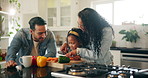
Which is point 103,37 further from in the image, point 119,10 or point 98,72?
point 119,10

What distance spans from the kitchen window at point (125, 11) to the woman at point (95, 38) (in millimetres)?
2344

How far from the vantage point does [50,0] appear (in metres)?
5.48

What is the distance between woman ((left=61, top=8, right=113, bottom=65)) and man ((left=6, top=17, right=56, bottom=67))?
19.7 inches

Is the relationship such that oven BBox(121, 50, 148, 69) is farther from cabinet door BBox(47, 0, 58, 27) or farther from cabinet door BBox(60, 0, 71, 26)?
cabinet door BBox(47, 0, 58, 27)

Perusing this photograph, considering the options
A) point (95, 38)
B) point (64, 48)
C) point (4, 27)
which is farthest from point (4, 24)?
point (95, 38)

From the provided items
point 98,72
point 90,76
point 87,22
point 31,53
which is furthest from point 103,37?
point 31,53

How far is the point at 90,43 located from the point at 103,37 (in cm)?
17

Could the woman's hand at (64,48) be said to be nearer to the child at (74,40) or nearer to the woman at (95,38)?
the child at (74,40)

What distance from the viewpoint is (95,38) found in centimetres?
188

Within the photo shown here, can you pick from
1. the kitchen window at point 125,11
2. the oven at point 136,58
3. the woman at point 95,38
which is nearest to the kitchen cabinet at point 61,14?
the kitchen window at point 125,11

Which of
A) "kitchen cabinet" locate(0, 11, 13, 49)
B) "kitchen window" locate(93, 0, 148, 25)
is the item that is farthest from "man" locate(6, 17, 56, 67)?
"kitchen window" locate(93, 0, 148, 25)

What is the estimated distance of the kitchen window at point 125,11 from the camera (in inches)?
171

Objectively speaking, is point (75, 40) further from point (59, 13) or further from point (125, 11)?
point (59, 13)

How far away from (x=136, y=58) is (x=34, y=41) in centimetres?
218
